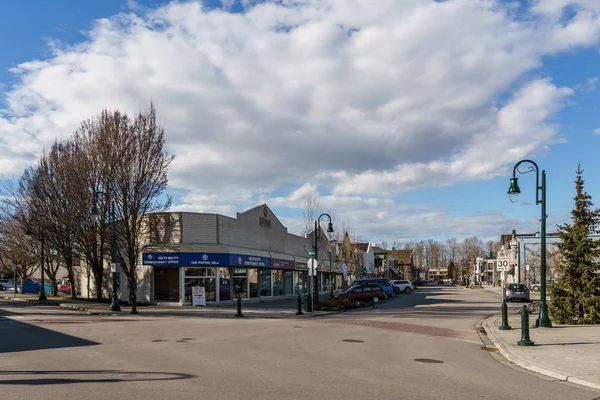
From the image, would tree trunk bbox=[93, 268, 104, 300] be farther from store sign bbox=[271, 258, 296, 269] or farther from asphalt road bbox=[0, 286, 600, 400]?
asphalt road bbox=[0, 286, 600, 400]

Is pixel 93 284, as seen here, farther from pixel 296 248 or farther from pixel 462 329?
pixel 462 329

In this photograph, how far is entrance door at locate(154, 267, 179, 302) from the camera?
33500 mm

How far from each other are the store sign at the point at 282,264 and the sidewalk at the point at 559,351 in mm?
24259

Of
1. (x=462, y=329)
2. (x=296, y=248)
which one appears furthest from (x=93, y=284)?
(x=462, y=329)

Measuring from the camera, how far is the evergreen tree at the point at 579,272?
20.3 metres

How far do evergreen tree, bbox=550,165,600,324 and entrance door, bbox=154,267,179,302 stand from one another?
21740mm

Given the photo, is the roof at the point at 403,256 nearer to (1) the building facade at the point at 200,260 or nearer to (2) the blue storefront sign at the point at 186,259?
(1) the building facade at the point at 200,260

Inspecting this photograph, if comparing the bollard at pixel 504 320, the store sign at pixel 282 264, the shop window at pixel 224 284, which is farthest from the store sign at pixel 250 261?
the bollard at pixel 504 320

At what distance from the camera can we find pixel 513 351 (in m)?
13.7

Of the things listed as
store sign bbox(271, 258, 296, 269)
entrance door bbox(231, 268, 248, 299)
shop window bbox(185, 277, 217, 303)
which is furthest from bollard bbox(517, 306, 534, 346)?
store sign bbox(271, 258, 296, 269)

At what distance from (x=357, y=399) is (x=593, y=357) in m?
7.43

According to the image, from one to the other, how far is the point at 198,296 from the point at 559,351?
75.2 ft

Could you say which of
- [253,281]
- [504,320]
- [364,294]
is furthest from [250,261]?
[504,320]

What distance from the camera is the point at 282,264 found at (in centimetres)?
4425
